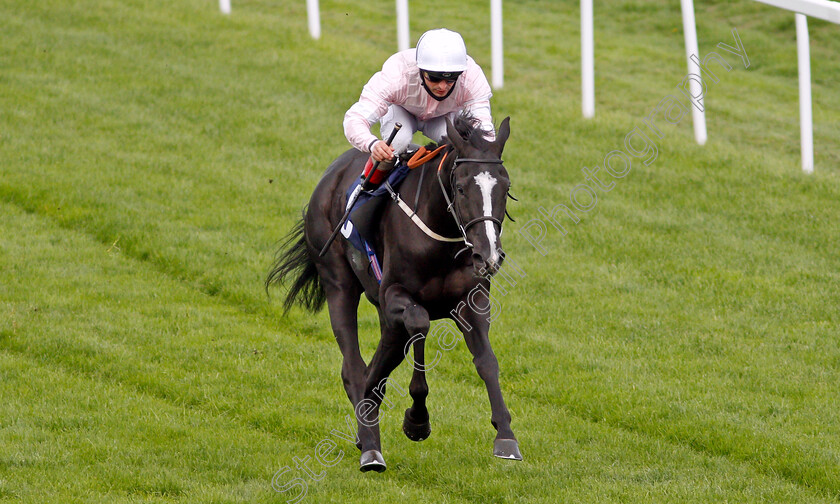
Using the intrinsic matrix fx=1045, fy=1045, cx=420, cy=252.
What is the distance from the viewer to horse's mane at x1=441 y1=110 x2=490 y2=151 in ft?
18.1

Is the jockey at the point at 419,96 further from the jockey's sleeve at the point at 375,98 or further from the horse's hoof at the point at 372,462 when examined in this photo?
the horse's hoof at the point at 372,462

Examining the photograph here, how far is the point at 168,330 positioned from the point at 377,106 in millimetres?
3735

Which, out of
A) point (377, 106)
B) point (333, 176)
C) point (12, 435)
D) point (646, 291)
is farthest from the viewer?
point (646, 291)

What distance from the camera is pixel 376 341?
30.0 ft

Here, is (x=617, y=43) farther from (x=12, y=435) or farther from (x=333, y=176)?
(x=12, y=435)

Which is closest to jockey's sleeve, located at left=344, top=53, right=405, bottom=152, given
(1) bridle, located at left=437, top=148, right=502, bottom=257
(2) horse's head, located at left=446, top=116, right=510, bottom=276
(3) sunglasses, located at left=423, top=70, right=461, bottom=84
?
(3) sunglasses, located at left=423, top=70, right=461, bottom=84

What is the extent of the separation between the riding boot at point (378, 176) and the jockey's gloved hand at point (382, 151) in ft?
0.67

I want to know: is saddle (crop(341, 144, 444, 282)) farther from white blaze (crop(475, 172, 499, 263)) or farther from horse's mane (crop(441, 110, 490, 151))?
white blaze (crop(475, 172, 499, 263))

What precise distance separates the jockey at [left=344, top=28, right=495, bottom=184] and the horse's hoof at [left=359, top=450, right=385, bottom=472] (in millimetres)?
1678

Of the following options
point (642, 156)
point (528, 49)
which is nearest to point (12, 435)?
point (642, 156)

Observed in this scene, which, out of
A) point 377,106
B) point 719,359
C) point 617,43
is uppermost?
point 377,106

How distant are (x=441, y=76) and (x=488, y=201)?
46.9 inches

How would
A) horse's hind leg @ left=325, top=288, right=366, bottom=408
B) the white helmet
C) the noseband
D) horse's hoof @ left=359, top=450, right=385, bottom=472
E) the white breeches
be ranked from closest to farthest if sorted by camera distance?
1. the noseband
2. the white helmet
3. horse's hoof @ left=359, top=450, right=385, bottom=472
4. the white breeches
5. horse's hind leg @ left=325, top=288, right=366, bottom=408

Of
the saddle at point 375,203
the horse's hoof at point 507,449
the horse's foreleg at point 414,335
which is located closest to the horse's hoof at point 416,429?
the horse's foreleg at point 414,335
